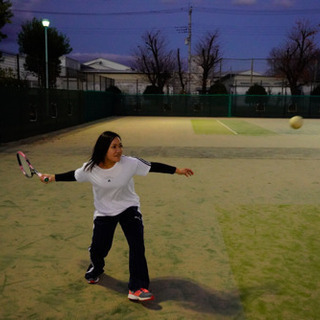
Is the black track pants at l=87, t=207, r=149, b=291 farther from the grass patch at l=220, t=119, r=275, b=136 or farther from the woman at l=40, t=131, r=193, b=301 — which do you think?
the grass patch at l=220, t=119, r=275, b=136

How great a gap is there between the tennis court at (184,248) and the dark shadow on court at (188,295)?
10 millimetres

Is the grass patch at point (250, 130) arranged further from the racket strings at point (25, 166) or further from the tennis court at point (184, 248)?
the racket strings at point (25, 166)

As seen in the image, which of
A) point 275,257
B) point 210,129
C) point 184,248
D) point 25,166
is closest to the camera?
point 25,166

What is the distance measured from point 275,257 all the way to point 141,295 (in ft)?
6.15

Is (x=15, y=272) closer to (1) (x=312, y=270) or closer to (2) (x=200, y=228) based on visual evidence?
(2) (x=200, y=228)

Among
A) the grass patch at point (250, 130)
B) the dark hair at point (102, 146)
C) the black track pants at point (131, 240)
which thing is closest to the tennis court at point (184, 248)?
the black track pants at point (131, 240)

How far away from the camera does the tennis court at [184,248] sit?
3531 mm

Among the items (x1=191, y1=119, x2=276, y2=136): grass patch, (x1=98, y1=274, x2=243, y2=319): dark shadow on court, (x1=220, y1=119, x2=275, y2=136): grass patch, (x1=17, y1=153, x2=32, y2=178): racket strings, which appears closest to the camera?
(x1=98, y1=274, x2=243, y2=319): dark shadow on court

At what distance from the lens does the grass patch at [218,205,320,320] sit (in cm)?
355

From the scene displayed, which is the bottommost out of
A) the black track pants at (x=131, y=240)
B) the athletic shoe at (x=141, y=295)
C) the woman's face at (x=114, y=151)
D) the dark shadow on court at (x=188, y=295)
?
the dark shadow on court at (x=188, y=295)

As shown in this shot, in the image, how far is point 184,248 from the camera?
4824 mm

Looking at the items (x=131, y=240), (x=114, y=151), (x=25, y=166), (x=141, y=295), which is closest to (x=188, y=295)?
(x=141, y=295)

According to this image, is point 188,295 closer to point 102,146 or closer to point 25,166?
point 102,146

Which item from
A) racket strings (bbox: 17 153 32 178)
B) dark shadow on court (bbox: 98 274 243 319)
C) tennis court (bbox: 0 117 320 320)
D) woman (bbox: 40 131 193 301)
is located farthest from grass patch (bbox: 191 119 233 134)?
woman (bbox: 40 131 193 301)
